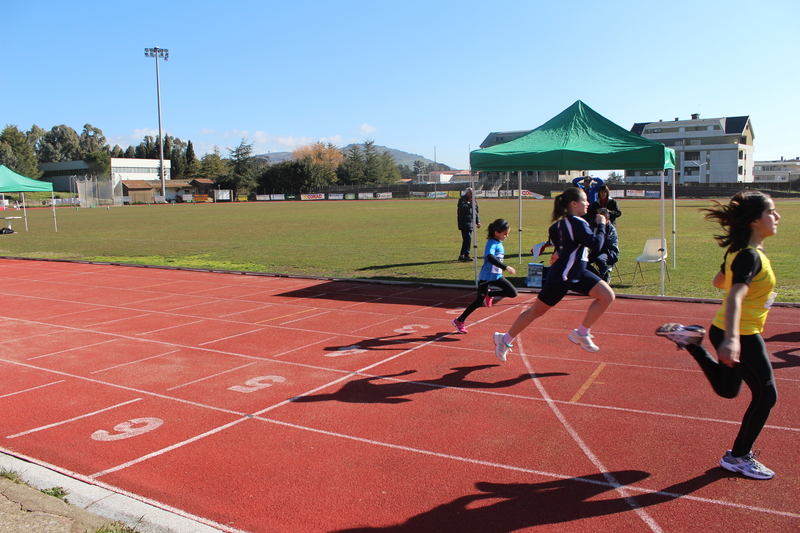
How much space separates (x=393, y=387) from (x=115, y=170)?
120210mm

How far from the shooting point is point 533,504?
358 cm

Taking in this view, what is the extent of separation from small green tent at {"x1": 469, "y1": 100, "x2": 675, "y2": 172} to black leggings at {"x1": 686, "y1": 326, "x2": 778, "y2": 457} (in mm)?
7225

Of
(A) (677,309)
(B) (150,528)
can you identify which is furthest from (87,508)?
(A) (677,309)

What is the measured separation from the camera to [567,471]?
399cm

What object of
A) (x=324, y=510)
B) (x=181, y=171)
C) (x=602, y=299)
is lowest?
(x=324, y=510)

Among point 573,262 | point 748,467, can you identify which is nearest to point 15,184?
point 573,262

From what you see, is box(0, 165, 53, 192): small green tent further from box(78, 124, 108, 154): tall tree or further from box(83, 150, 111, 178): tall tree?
box(78, 124, 108, 154): tall tree

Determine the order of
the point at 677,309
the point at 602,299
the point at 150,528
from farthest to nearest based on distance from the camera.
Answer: the point at 677,309 < the point at 602,299 < the point at 150,528

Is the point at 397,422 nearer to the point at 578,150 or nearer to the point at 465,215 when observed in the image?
the point at 578,150

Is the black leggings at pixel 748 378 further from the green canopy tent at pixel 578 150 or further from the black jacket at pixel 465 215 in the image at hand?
the black jacket at pixel 465 215

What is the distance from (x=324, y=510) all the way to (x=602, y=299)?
3.51 meters

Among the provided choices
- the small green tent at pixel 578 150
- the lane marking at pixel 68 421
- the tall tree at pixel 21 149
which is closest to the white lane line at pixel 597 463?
the lane marking at pixel 68 421

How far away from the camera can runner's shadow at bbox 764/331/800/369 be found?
6.18 m

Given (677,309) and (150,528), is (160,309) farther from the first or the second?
(677,309)
